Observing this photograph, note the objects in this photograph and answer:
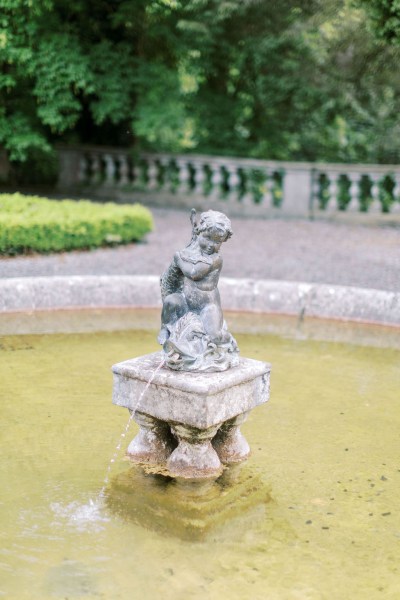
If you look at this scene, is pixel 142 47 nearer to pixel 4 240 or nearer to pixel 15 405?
pixel 4 240

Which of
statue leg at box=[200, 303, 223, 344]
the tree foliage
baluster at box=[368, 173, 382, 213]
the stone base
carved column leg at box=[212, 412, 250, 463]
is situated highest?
the tree foliage

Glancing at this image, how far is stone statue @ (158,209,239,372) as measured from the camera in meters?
4.73

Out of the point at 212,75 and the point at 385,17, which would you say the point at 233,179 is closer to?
the point at 212,75

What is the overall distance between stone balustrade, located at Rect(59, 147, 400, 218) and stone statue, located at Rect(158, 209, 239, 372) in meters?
10.5

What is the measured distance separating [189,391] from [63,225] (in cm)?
651

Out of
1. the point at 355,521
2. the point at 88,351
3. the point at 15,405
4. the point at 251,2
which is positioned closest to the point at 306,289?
the point at 88,351

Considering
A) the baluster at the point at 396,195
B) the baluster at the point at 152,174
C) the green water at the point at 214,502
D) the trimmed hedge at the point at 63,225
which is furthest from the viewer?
the baluster at the point at 152,174

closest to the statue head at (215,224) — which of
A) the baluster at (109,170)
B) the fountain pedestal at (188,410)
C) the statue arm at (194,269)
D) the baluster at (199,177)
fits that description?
the statue arm at (194,269)

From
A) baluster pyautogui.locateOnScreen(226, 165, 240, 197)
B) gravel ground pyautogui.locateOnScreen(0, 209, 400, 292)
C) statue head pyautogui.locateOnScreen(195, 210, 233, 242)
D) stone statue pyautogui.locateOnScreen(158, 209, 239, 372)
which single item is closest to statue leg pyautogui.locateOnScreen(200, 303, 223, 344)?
stone statue pyautogui.locateOnScreen(158, 209, 239, 372)

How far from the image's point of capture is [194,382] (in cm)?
454

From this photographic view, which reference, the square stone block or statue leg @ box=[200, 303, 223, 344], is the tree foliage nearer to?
statue leg @ box=[200, 303, 223, 344]

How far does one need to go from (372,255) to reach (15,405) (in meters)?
6.84

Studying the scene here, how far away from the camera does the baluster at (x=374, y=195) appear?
1485 cm

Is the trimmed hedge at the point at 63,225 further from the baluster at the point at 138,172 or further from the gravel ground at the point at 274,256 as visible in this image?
the baluster at the point at 138,172
